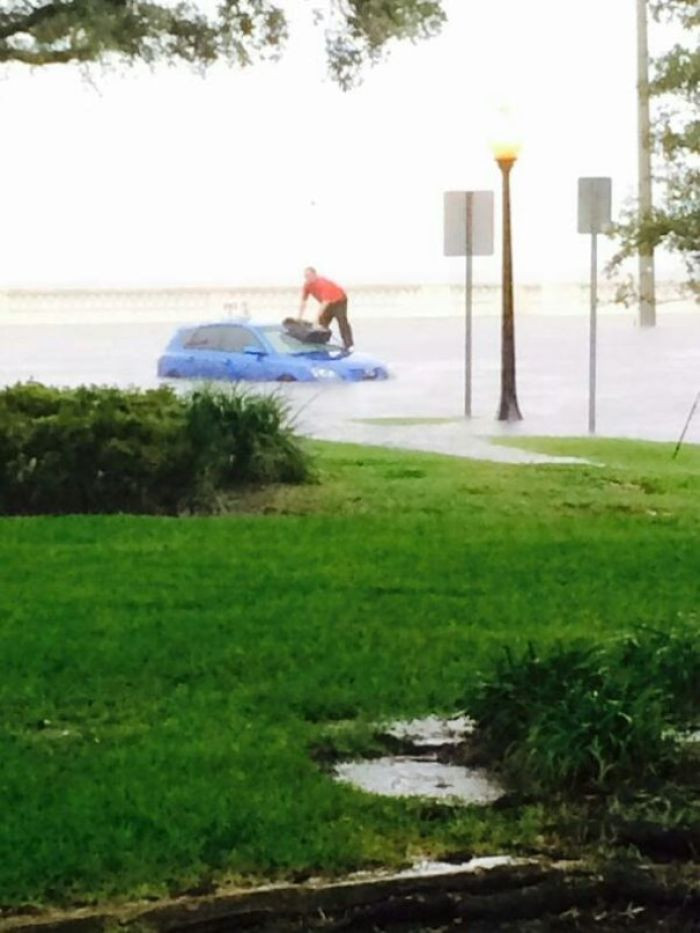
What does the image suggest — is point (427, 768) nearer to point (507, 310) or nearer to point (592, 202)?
point (592, 202)

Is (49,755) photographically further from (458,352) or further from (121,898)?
(458,352)

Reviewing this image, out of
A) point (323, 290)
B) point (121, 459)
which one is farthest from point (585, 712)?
point (323, 290)

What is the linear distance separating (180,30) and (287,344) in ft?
41.9

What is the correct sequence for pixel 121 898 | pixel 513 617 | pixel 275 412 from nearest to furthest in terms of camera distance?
1. pixel 121 898
2. pixel 513 617
3. pixel 275 412

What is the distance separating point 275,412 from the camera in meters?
13.6

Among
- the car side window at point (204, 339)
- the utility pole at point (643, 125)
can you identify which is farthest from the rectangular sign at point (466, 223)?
the car side window at point (204, 339)

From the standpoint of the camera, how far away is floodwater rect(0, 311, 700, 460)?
20.2 meters

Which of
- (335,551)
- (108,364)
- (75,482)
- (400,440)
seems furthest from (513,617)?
(108,364)

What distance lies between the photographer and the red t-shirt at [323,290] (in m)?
27.6

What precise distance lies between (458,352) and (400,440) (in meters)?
16.6

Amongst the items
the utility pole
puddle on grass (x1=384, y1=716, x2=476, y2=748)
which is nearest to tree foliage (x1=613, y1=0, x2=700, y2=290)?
the utility pole

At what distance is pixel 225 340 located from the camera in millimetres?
26453

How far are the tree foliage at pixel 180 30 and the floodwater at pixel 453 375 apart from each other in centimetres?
280

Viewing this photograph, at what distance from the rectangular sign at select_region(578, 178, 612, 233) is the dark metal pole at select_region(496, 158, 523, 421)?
1.56m
